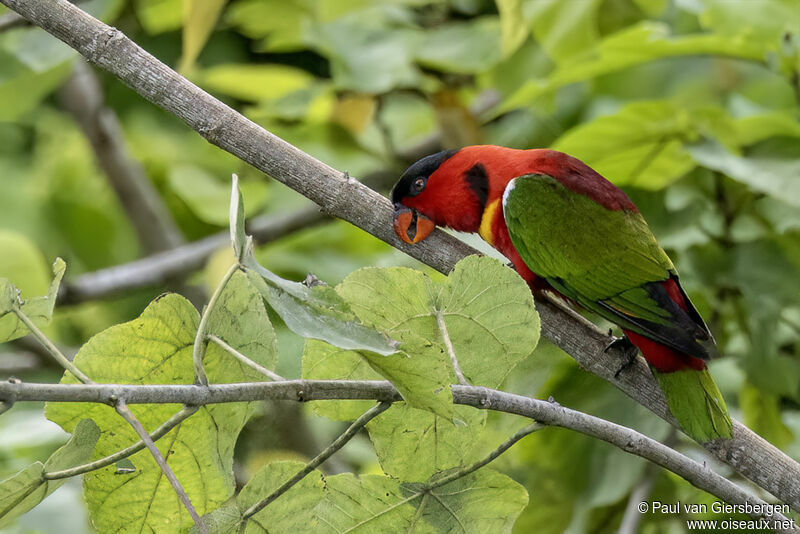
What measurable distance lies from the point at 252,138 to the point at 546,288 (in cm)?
31

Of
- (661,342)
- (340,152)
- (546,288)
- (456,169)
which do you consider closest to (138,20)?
(340,152)

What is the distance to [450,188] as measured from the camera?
75cm

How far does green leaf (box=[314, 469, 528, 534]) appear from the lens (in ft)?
1.36

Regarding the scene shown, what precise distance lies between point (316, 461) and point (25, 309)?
0.15m

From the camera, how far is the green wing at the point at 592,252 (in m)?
0.62

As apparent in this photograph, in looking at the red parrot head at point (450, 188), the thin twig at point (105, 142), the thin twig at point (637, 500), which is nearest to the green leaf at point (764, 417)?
the thin twig at point (637, 500)

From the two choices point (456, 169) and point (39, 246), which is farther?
point (39, 246)

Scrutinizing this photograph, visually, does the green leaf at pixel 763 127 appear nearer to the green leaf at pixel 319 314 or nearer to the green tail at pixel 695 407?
the green tail at pixel 695 407

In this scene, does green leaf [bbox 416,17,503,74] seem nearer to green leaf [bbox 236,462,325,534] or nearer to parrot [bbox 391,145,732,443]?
parrot [bbox 391,145,732,443]

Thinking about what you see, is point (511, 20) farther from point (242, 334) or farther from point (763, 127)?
point (242, 334)

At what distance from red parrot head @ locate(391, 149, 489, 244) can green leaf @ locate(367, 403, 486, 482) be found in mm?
317

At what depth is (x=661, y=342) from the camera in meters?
0.58

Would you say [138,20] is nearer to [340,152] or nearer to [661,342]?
[340,152]

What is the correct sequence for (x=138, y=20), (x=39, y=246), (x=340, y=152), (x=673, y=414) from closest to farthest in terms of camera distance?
(x=673, y=414), (x=340, y=152), (x=138, y=20), (x=39, y=246)
